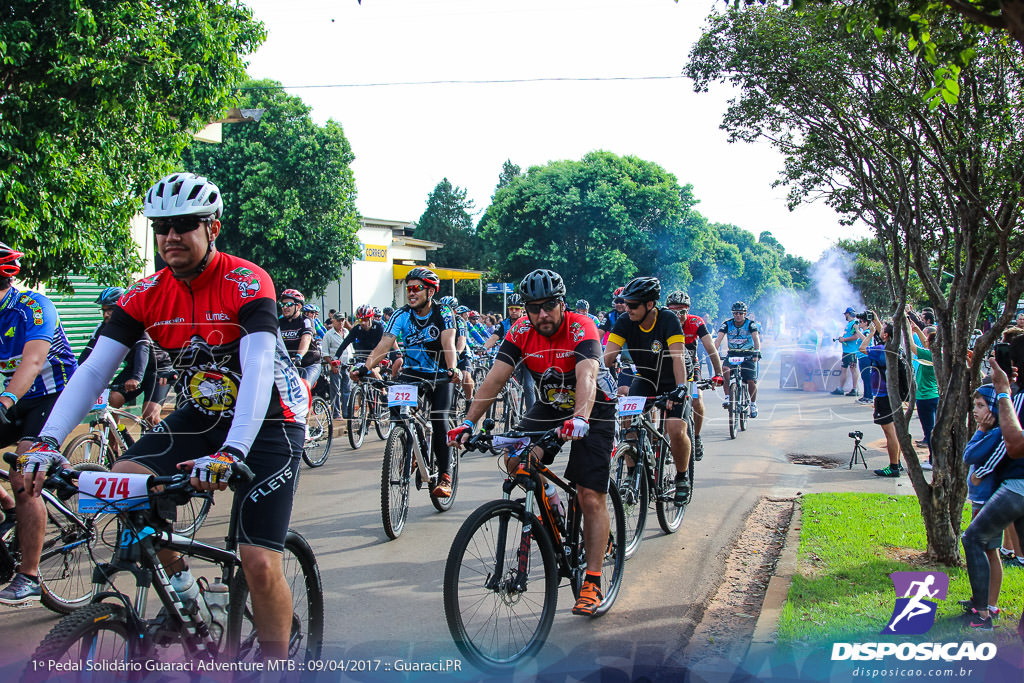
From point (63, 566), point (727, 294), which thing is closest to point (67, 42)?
point (63, 566)

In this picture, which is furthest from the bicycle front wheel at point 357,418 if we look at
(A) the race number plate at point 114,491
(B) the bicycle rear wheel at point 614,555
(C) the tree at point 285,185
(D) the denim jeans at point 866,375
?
(C) the tree at point 285,185

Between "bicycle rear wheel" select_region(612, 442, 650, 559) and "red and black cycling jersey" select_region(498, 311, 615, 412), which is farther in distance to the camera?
"bicycle rear wheel" select_region(612, 442, 650, 559)

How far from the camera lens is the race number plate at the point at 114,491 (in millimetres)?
2785

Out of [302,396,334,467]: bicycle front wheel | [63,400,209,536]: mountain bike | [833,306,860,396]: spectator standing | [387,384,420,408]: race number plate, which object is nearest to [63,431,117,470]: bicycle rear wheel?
[63,400,209,536]: mountain bike

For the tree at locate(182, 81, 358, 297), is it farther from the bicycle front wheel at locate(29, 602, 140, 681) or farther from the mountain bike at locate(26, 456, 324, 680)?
the bicycle front wheel at locate(29, 602, 140, 681)

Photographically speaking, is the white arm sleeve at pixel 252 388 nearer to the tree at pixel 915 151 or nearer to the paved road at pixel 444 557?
the paved road at pixel 444 557

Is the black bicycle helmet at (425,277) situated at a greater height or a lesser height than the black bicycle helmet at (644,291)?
greater

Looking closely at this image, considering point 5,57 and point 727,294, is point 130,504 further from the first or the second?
point 727,294

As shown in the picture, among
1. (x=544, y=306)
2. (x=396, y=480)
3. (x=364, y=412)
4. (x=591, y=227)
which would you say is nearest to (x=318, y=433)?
(x=364, y=412)

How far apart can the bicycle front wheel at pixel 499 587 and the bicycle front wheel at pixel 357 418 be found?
7505 millimetres

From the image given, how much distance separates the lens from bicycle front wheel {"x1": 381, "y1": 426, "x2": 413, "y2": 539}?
6.34m

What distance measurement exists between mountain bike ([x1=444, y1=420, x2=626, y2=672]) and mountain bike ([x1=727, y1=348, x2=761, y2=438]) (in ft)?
29.2

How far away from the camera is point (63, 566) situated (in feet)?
15.6

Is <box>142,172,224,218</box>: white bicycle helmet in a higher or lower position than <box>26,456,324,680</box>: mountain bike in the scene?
higher
